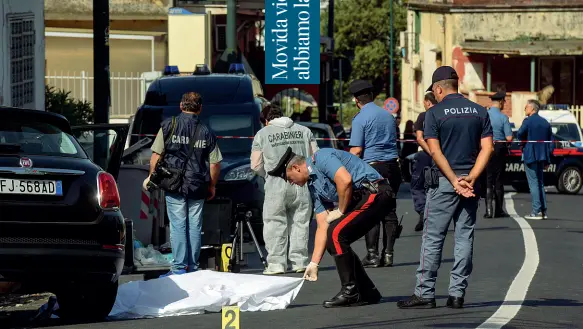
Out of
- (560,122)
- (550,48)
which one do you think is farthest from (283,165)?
(550,48)

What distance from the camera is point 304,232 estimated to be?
14.1 meters

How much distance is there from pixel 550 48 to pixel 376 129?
3524 centimetres

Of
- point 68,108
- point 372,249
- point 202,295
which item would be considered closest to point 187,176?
point 202,295

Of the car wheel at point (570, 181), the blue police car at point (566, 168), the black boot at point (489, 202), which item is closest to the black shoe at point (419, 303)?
the black boot at point (489, 202)

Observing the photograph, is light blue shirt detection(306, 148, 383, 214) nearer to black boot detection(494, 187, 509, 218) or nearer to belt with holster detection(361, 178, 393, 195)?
belt with holster detection(361, 178, 393, 195)

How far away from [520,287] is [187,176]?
3.21 m

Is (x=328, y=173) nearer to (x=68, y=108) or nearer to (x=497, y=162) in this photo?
(x=497, y=162)

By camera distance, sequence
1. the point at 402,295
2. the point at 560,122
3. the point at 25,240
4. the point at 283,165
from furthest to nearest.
→ the point at 560,122 < the point at 402,295 < the point at 283,165 < the point at 25,240

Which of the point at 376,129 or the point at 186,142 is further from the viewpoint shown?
the point at 376,129

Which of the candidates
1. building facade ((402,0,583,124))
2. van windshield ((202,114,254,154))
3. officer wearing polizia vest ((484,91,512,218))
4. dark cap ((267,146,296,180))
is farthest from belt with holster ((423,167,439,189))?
building facade ((402,0,583,124))

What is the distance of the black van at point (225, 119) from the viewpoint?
16.7m

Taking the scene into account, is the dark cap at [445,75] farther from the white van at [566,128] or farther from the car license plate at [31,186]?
the white van at [566,128]

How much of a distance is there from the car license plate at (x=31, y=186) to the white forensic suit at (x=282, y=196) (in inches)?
175

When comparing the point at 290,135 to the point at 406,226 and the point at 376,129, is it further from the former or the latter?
the point at 406,226
